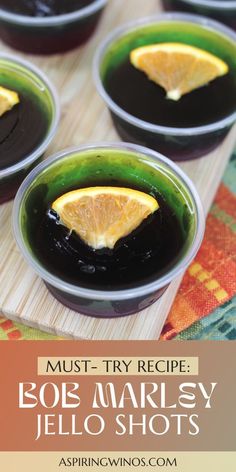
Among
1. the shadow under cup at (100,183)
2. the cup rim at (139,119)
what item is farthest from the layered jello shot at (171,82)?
the shadow under cup at (100,183)

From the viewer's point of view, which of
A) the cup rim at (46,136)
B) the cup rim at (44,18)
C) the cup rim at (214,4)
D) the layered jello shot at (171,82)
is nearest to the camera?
the cup rim at (46,136)

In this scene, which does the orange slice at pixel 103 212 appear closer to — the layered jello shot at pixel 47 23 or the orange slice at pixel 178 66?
the orange slice at pixel 178 66

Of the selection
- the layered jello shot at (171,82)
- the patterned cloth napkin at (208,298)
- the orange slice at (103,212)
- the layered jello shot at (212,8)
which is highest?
the layered jello shot at (212,8)

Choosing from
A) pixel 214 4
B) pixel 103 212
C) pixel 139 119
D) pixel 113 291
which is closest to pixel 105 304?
pixel 113 291

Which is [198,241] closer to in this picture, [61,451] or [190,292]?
[190,292]

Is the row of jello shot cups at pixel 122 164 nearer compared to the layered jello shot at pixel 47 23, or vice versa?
the row of jello shot cups at pixel 122 164

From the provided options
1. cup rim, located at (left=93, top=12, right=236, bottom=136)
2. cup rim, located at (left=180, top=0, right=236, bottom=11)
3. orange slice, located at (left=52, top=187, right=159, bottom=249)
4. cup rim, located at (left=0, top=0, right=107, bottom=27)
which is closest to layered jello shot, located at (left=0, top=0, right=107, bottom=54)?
cup rim, located at (left=0, top=0, right=107, bottom=27)

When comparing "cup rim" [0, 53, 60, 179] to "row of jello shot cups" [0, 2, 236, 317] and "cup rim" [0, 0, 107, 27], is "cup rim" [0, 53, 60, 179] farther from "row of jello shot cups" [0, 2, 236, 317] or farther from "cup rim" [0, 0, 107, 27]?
"cup rim" [0, 0, 107, 27]
